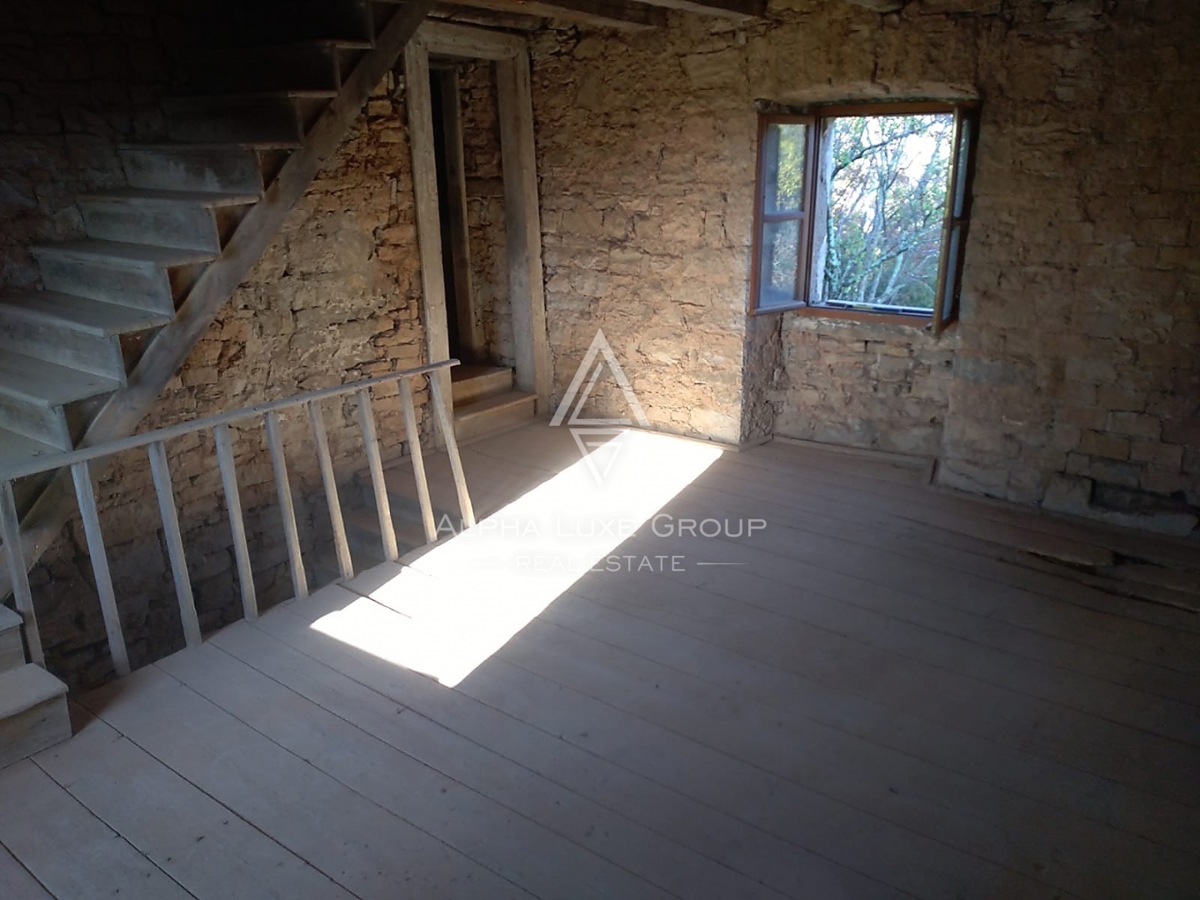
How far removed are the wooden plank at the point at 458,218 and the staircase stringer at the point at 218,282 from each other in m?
2.43

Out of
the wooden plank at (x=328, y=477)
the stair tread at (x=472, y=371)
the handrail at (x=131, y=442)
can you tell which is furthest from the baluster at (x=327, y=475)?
the stair tread at (x=472, y=371)

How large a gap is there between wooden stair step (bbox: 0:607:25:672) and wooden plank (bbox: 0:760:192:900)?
14.2 inches

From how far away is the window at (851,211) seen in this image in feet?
15.6

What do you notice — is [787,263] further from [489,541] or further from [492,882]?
[492,882]

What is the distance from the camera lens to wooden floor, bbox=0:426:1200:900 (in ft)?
7.20

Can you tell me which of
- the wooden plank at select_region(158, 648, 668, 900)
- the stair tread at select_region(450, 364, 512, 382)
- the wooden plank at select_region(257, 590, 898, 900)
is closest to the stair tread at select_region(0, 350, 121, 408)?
the wooden plank at select_region(158, 648, 668, 900)

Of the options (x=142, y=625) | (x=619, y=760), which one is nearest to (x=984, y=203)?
(x=619, y=760)

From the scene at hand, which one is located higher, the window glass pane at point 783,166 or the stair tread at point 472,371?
the window glass pane at point 783,166

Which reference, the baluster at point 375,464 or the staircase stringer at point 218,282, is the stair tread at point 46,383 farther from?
the baluster at point 375,464

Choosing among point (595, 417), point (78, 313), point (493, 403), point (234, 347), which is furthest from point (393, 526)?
point (78, 313)

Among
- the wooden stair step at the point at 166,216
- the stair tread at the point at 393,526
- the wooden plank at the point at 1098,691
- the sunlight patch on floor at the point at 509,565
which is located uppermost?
the wooden stair step at the point at 166,216

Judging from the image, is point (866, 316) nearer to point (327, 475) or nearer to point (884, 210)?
point (884, 210)

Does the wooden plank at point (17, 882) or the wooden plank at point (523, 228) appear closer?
the wooden plank at point (17, 882)

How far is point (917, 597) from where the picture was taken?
3525mm
